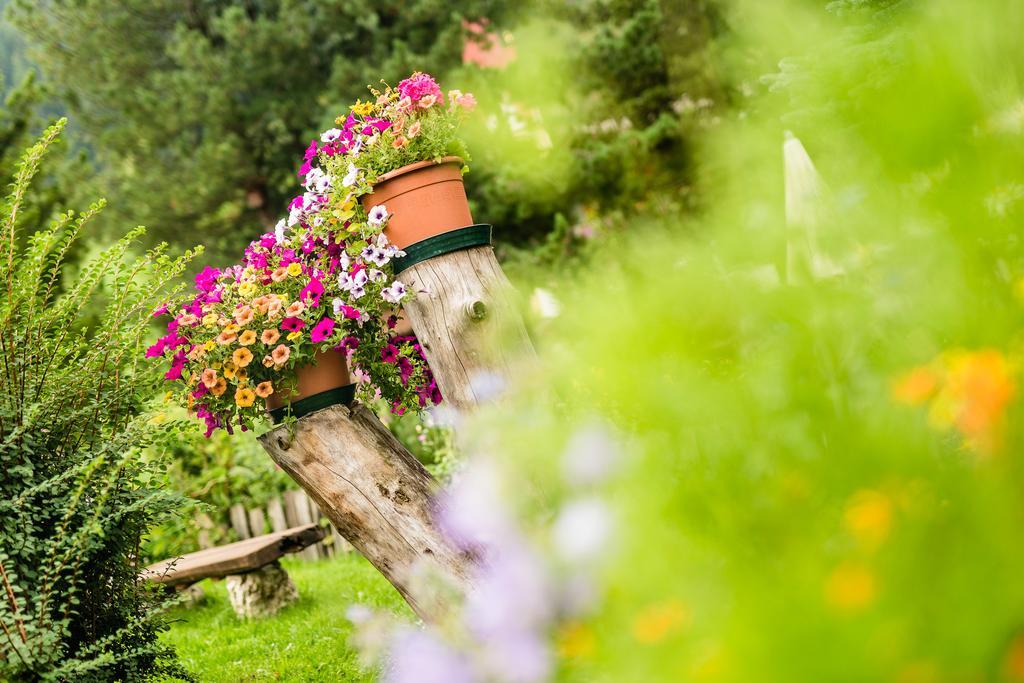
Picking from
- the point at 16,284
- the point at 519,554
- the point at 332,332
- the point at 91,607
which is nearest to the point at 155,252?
the point at 16,284

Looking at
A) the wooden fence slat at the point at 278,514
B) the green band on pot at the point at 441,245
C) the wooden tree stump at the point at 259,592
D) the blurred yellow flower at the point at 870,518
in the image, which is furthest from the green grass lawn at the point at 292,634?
the blurred yellow flower at the point at 870,518

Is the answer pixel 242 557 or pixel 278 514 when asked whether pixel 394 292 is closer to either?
pixel 242 557

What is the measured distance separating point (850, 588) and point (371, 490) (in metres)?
2.07

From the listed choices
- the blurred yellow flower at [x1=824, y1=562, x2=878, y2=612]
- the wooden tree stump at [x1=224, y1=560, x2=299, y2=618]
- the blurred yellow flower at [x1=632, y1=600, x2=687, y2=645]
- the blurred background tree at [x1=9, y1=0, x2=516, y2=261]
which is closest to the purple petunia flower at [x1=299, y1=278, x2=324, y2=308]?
the blurred yellow flower at [x1=632, y1=600, x2=687, y2=645]

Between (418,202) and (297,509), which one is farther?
(297,509)

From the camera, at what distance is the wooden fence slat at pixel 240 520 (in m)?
6.95

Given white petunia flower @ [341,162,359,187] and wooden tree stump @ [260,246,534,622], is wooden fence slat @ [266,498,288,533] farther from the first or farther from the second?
white petunia flower @ [341,162,359,187]

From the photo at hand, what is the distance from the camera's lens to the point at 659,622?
2.12ft

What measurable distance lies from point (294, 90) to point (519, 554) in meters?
10.2

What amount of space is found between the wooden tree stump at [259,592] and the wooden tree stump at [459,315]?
9.04 feet

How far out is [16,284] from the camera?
2.42 metres

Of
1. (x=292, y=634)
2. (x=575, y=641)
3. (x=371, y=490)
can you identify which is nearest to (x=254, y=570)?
(x=292, y=634)

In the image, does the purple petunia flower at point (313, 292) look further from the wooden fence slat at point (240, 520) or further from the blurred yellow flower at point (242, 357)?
the wooden fence slat at point (240, 520)

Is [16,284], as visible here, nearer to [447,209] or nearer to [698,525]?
[447,209]
